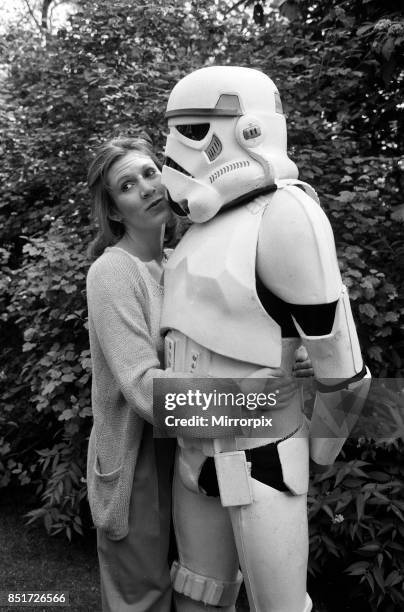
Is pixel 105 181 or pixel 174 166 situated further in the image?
pixel 105 181

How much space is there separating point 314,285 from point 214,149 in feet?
1.45

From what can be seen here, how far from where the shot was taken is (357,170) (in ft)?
11.6

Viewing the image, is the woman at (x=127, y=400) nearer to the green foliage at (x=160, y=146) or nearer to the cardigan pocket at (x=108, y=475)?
the cardigan pocket at (x=108, y=475)

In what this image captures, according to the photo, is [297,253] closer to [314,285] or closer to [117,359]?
[314,285]

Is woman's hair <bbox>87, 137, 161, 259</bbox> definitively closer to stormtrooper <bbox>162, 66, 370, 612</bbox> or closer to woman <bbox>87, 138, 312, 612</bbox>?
woman <bbox>87, 138, 312, 612</bbox>

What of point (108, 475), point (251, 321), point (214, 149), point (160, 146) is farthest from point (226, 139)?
point (160, 146)

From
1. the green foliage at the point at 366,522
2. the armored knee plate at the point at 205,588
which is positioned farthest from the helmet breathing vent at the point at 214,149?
the green foliage at the point at 366,522

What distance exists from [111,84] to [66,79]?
582mm

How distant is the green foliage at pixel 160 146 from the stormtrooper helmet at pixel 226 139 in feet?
4.85

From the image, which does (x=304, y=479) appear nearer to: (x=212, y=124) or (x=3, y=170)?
(x=212, y=124)

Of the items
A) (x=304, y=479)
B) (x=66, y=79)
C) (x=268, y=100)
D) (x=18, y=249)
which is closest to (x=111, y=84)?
(x=66, y=79)

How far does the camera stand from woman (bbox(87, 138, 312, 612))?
6.15ft

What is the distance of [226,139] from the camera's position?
5.76 feet

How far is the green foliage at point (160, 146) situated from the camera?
3.28 m
